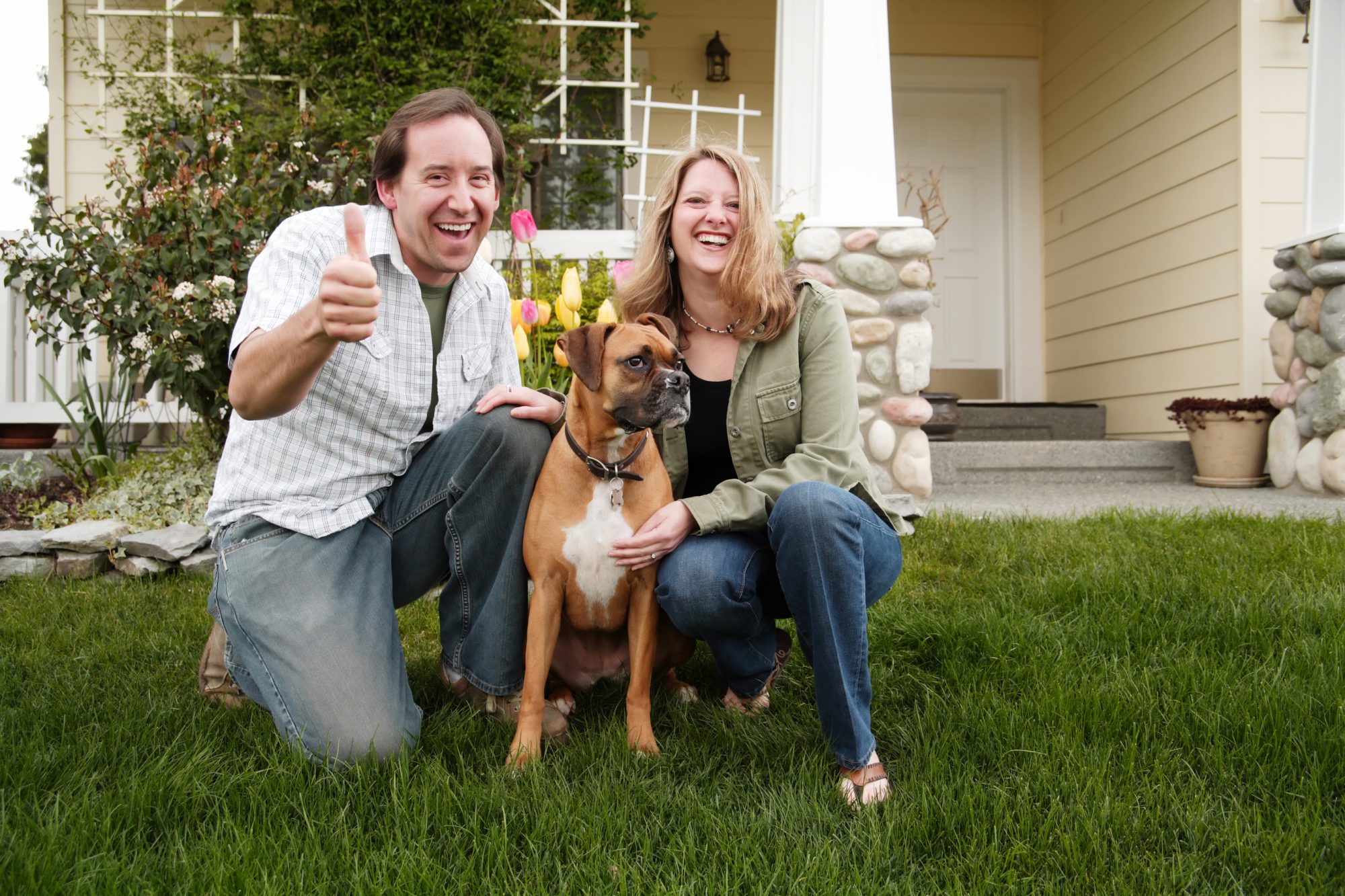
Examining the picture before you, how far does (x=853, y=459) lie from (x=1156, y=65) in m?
6.64

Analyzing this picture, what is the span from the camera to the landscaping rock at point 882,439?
214 inches

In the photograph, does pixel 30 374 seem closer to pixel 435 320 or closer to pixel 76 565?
pixel 76 565

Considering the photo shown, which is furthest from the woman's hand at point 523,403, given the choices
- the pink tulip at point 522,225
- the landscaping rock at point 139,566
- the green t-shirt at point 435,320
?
the landscaping rock at point 139,566

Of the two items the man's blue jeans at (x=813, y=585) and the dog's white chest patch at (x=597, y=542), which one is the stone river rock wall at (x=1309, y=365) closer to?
the man's blue jeans at (x=813, y=585)

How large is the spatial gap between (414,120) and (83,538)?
2804mm

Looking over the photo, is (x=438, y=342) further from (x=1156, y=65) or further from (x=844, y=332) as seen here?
(x=1156, y=65)

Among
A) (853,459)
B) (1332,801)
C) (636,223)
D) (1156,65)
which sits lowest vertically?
(1332,801)

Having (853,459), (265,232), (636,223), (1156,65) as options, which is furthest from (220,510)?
(1156,65)

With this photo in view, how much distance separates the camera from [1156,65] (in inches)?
294

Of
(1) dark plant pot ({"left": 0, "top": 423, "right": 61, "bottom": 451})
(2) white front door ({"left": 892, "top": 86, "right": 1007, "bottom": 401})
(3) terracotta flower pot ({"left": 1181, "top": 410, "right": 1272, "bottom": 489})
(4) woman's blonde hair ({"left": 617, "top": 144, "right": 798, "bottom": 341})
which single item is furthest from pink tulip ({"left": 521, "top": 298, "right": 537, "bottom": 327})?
(2) white front door ({"left": 892, "top": 86, "right": 1007, "bottom": 401})

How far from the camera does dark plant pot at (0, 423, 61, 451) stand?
6.32 metres

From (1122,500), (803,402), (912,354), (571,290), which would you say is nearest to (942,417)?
(1122,500)

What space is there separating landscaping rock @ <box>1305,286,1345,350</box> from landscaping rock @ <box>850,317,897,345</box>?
8.42ft

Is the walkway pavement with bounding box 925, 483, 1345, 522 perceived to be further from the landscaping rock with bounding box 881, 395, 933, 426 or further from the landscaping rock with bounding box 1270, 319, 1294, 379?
the landscaping rock with bounding box 1270, 319, 1294, 379
